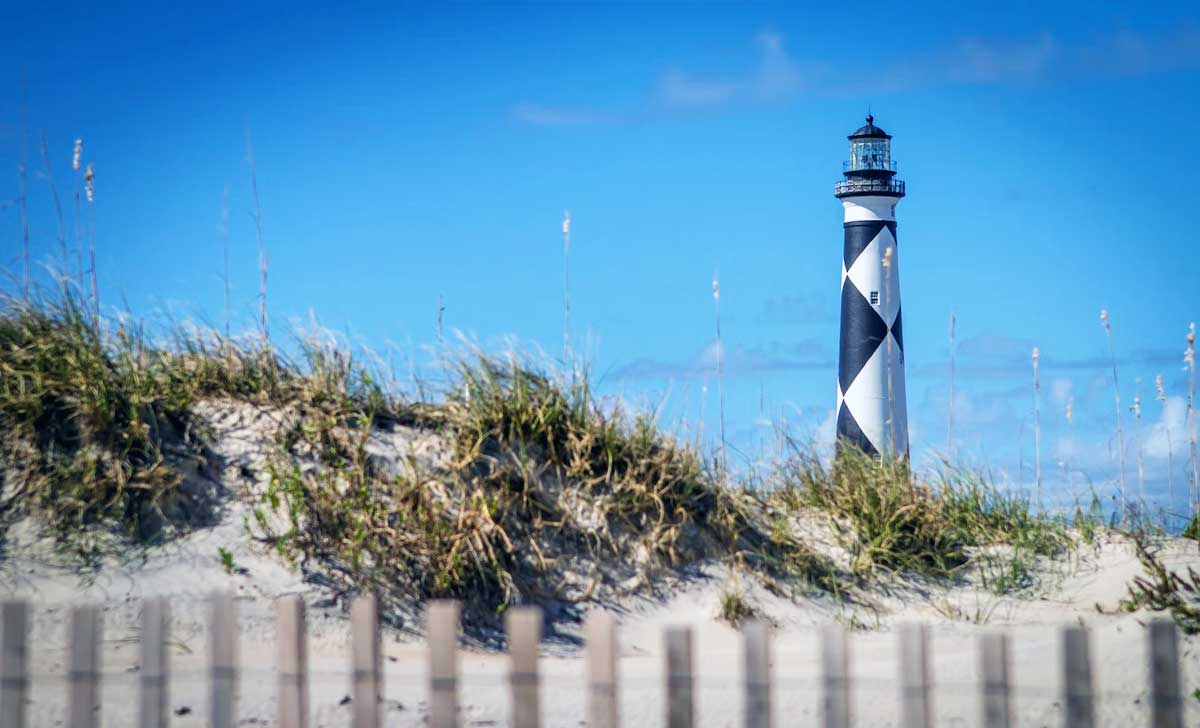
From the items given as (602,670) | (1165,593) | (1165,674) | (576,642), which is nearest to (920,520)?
(1165,593)

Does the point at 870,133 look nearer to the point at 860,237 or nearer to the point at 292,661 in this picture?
the point at 860,237

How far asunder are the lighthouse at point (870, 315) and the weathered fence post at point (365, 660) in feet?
35.6

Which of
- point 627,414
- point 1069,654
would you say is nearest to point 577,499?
point 627,414

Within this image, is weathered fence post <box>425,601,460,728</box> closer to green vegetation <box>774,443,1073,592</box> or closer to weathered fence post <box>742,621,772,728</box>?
weathered fence post <box>742,621,772,728</box>

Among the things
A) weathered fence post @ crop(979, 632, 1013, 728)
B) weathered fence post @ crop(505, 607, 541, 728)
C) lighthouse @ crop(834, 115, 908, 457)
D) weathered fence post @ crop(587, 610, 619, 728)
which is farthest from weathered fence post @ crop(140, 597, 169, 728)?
lighthouse @ crop(834, 115, 908, 457)

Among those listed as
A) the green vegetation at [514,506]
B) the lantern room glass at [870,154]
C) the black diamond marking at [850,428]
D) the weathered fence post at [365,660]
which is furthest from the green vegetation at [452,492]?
the lantern room glass at [870,154]

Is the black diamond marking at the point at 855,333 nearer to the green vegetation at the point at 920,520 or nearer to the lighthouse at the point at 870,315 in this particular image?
the lighthouse at the point at 870,315

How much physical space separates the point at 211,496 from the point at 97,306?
1.52 meters

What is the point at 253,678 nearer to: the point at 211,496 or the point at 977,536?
the point at 211,496

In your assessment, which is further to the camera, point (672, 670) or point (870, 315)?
point (870, 315)

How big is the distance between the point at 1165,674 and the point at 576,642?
3474mm

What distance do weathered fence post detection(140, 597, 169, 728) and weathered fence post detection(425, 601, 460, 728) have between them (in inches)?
37.1

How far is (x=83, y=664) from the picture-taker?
381cm

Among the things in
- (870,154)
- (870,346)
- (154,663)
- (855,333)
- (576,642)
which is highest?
(870,154)
